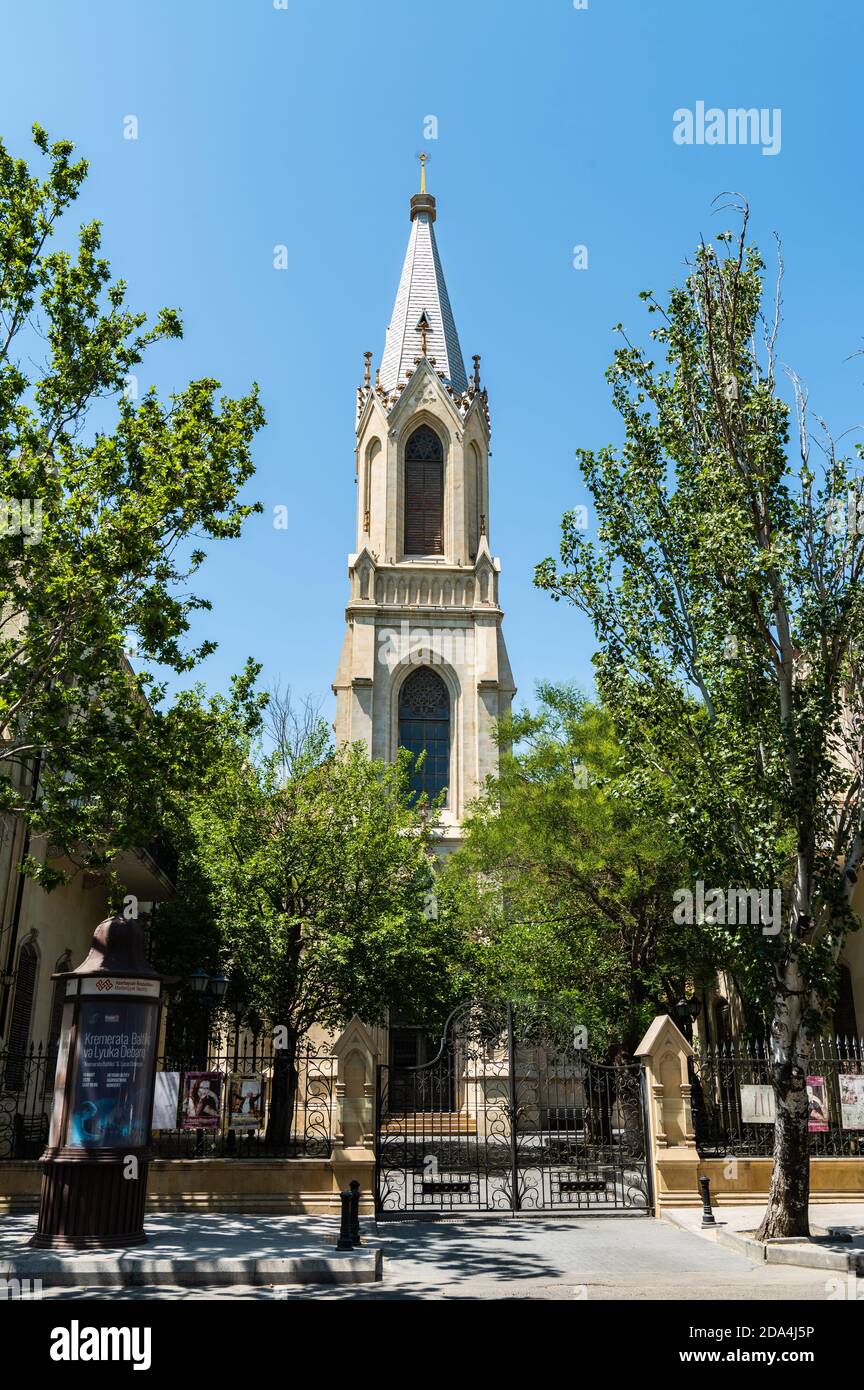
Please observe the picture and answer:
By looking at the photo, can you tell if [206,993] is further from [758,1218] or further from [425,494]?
[425,494]

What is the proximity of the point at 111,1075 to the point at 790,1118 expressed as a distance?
7.91 metres

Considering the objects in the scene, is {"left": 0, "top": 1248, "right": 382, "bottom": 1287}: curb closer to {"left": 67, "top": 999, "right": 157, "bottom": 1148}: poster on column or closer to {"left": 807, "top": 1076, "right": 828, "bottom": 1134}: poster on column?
{"left": 67, "top": 999, "right": 157, "bottom": 1148}: poster on column

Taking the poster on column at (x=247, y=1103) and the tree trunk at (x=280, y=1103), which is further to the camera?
the tree trunk at (x=280, y=1103)

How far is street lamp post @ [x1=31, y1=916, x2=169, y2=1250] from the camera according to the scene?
11.4 metres

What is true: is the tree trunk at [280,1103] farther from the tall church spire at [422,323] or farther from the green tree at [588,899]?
the tall church spire at [422,323]

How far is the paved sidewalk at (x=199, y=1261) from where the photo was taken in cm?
996

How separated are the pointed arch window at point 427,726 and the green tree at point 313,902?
37.5 ft

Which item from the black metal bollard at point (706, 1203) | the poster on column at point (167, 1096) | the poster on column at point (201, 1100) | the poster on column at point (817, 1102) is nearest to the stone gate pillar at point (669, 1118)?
the black metal bollard at point (706, 1203)

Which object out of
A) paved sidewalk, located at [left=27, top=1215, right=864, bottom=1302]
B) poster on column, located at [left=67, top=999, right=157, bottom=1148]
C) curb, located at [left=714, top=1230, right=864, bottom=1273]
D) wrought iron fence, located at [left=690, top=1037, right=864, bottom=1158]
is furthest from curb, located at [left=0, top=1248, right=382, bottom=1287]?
wrought iron fence, located at [left=690, top=1037, right=864, bottom=1158]

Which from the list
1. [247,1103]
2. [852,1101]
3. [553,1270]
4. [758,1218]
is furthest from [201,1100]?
[852,1101]

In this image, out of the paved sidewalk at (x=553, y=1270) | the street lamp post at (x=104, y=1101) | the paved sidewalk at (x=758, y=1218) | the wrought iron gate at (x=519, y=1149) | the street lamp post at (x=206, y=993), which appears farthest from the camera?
the street lamp post at (x=206, y=993)

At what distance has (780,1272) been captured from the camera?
1094cm
